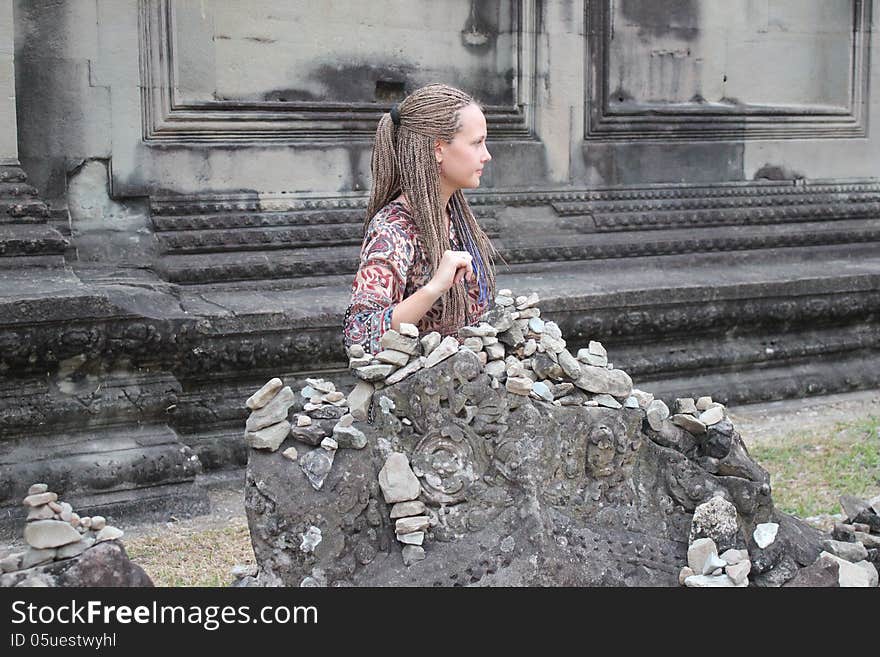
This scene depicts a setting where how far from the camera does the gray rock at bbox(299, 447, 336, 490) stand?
318cm

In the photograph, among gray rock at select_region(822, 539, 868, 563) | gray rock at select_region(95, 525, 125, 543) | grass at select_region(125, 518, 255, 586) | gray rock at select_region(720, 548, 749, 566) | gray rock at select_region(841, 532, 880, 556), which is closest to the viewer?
gray rock at select_region(95, 525, 125, 543)

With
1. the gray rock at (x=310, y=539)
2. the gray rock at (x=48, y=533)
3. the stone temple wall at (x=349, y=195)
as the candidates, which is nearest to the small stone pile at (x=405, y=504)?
the gray rock at (x=310, y=539)

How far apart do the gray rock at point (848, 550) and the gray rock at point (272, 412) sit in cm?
176

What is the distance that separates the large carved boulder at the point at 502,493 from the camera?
3162 millimetres

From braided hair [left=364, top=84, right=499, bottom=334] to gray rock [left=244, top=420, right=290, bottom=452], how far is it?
0.64 metres

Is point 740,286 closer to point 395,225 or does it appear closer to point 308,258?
point 308,258

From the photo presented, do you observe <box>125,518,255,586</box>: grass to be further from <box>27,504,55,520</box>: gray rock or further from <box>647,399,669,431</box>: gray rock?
<box>647,399,669,431</box>: gray rock

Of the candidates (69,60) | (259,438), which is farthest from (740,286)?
(259,438)

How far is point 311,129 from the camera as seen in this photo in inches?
260

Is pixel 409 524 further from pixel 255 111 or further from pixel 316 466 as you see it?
pixel 255 111

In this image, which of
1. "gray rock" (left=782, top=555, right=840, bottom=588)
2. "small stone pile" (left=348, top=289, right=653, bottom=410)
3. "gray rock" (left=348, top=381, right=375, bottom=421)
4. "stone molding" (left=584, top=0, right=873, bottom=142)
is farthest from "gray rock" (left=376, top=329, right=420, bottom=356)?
"stone molding" (left=584, top=0, right=873, bottom=142)

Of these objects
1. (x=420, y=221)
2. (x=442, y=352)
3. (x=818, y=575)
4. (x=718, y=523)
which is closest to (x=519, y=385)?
(x=442, y=352)

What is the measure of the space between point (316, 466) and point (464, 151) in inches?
40.9

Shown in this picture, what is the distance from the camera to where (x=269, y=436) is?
318cm
